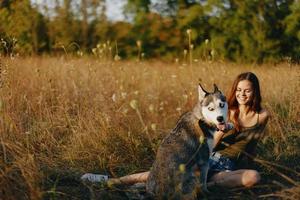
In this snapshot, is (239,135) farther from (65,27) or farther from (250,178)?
(65,27)

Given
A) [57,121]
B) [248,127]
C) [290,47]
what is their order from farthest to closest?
[290,47]
[57,121]
[248,127]

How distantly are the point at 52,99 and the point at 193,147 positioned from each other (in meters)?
2.81

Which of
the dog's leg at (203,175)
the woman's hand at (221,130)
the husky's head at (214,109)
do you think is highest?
the husky's head at (214,109)

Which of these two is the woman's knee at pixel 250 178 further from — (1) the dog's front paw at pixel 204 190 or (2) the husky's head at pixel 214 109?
(2) the husky's head at pixel 214 109

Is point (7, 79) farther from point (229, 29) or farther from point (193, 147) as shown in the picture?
point (229, 29)

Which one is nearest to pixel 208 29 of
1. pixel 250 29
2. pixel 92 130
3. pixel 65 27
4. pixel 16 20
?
pixel 250 29

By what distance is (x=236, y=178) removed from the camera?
404 cm

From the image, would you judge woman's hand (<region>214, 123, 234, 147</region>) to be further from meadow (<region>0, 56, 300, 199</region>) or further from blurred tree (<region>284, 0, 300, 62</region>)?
blurred tree (<region>284, 0, 300, 62</region>)

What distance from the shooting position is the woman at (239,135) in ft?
13.6

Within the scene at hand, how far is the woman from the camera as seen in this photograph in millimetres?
4141

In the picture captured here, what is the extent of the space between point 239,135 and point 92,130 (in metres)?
Answer: 1.52

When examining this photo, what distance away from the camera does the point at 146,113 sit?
20.0 feet

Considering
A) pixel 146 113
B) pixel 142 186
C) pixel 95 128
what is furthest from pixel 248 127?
pixel 146 113

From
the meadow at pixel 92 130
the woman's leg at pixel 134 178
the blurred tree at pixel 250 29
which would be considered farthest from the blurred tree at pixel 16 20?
the blurred tree at pixel 250 29
